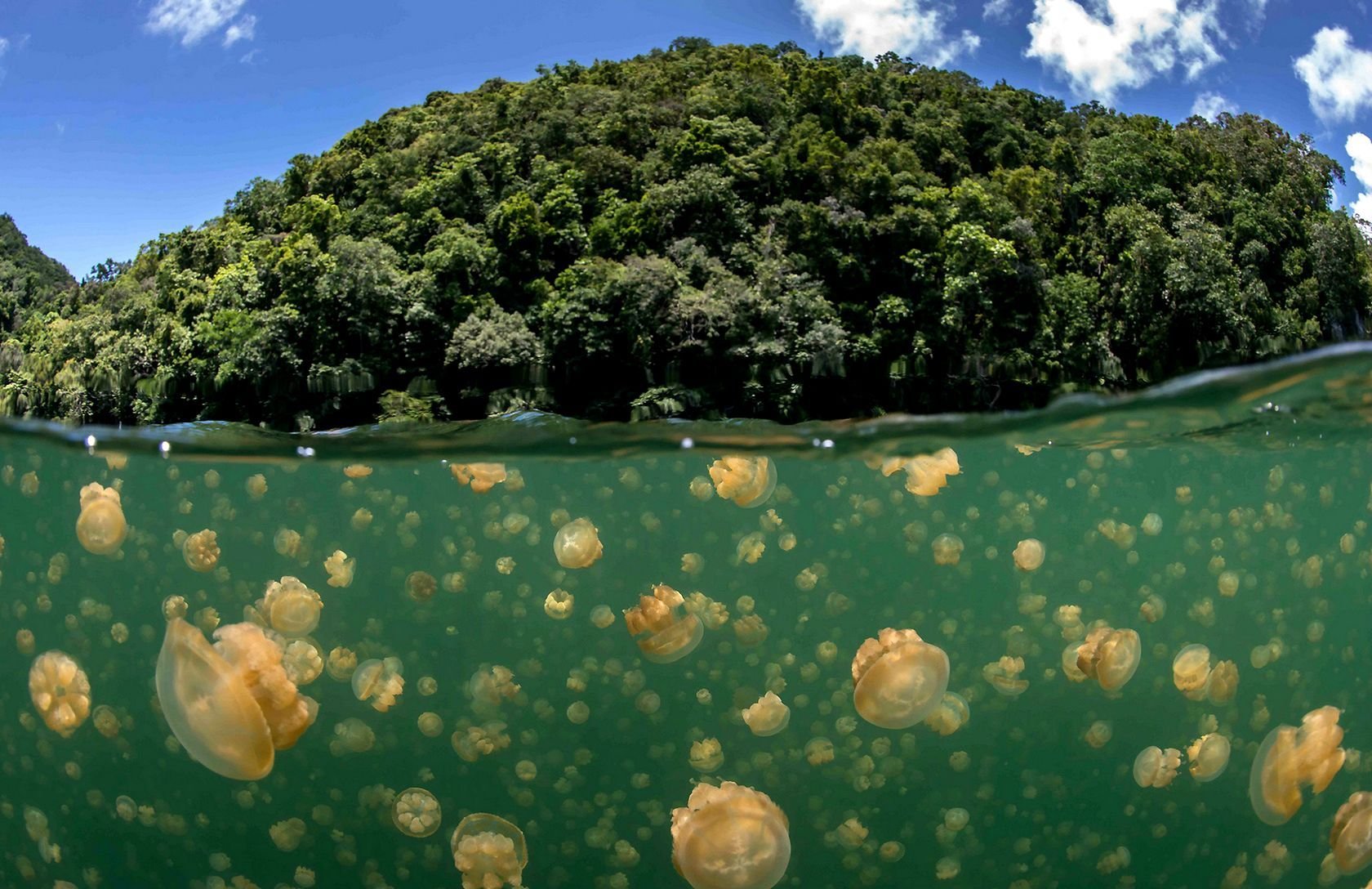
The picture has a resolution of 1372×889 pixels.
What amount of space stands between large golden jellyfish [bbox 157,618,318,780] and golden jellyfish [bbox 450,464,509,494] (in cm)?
147

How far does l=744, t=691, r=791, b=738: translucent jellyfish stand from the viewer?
4.63m

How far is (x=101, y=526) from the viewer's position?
4961 millimetres

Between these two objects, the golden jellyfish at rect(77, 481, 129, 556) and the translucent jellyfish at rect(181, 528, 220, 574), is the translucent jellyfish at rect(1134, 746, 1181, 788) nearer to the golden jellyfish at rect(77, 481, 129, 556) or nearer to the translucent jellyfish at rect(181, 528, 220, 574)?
the translucent jellyfish at rect(181, 528, 220, 574)

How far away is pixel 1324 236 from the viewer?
5406cm

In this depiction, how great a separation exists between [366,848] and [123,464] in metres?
2.49

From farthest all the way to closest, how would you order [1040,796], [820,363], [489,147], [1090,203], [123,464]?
[1090,203]
[489,147]
[820,363]
[123,464]
[1040,796]

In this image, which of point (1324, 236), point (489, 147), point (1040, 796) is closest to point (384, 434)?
point (1040, 796)

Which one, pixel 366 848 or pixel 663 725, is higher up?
pixel 663 725

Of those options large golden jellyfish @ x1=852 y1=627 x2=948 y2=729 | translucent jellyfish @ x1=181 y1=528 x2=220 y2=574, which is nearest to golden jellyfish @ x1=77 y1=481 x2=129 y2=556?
translucent jellyfish @ x1=181 y1=528 x2=220 y2=574

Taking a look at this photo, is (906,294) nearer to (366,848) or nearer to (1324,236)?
(1324,236)

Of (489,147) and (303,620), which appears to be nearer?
(303,620)

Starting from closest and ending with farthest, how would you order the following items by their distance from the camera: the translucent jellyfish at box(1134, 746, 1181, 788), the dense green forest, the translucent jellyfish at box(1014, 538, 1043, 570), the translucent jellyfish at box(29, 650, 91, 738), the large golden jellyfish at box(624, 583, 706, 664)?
1. the large golden jellyfish at box(624, 583, 706, 664)
2. the translucent jellyfish at box(29, 650, 91, 738)
3. the translucent jellyfish at box(1134, 746, 1181, 788)
4. the translucent jellyfish at box(1014, 538, 1043, 570)
5. the dense green forest

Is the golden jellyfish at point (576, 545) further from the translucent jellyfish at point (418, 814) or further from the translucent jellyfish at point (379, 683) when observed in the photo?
the translucent jellyfish at point (418, 814)

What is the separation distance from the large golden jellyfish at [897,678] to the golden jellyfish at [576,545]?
3.97 ft
